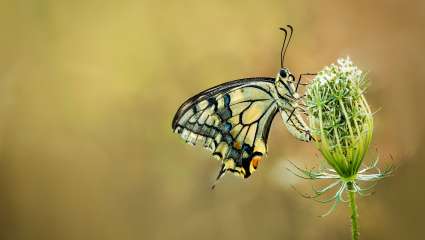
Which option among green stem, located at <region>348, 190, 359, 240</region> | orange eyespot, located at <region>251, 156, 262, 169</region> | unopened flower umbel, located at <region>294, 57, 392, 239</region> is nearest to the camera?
green stem, located at <region>348, 190, 359, 240</region>

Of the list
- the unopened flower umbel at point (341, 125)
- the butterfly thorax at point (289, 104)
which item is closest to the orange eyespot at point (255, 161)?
the butterfly thorax at point (289, 104)

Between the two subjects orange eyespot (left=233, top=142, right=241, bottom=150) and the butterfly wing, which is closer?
the butterfly wing

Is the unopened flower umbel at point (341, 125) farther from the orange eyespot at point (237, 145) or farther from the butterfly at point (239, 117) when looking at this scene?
the orange eyespot at point (237, 145)

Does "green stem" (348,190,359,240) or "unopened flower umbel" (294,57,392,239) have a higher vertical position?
"unopened flower umbel" (294,57,392,239)

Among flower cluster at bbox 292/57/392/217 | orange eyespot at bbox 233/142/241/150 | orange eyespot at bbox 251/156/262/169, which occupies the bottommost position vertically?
flower cluster at bbox 292/57/392/217

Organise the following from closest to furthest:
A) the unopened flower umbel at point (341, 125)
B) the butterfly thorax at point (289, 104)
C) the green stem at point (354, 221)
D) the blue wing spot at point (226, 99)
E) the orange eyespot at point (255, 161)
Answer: the green stem at point (354, 221)
the unopened flower umbel at point (341, 125)
the butterfly thorax at point (289, 104)
the orange eyespot at point (255, 161)
the blue wing spot at point (226, 99)

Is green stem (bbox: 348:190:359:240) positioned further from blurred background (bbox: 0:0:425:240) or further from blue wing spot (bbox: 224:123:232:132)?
blurred background (bbox: 0:0:425:240)

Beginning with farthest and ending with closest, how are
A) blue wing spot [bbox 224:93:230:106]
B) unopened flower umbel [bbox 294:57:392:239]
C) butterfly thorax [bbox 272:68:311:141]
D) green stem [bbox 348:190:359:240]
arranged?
blue wing spot [bbox 224:93:230:106]
butterfly thorax [bbox 272:68:311:141]
unopened flower umbel [bbox 294:57:392:239]
green stem [bbox 348:190:359:240]

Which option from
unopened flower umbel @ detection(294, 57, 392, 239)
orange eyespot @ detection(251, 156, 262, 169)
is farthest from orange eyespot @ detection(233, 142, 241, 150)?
unopened flower umbel @ detection(294, 57, 392, 239)
